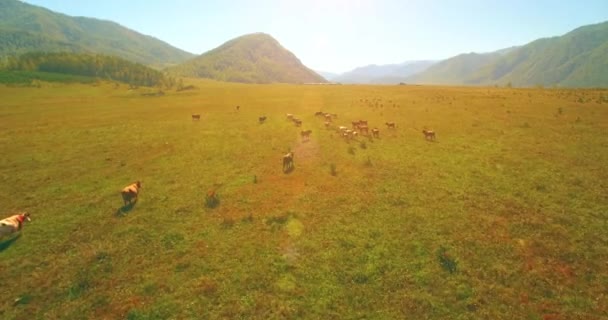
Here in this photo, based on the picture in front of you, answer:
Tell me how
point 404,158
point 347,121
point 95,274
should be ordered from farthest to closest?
point 347,121, point 404,158, point 95,274

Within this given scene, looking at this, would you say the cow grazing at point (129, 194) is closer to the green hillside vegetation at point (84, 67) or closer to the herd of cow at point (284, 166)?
the herd of cow at point (284, 166)

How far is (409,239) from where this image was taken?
48.6ft

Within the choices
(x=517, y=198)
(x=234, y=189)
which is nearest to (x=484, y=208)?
(x=517, y=198)

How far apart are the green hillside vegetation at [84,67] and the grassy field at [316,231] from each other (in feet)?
434

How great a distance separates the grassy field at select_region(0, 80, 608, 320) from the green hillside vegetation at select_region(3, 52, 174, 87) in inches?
5211

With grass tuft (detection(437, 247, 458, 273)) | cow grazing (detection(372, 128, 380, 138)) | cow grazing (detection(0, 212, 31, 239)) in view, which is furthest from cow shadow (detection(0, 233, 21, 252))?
cow grazing (detection(372, 128, 380, 138))

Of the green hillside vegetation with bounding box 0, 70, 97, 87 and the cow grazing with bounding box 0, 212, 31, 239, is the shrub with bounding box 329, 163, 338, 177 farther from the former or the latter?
the green hillside vegetation with bounding box 0, 70, 97, 87

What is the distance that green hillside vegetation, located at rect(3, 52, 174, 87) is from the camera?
5901 inches

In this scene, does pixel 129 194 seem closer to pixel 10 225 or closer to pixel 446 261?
pixel 10 225

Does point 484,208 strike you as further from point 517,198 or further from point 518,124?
point 518,124

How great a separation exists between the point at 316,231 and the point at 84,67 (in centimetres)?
18470

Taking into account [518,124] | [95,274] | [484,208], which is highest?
[518,124]

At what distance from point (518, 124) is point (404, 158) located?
2103 centimetres

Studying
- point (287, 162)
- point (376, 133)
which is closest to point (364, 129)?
point (376, 133)
